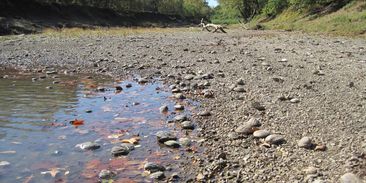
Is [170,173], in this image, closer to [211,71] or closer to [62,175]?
[62,175]

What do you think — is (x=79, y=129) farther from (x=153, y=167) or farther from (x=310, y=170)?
(x=310, y=170)

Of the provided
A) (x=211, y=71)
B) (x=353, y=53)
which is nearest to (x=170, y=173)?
(x=211, y=71)

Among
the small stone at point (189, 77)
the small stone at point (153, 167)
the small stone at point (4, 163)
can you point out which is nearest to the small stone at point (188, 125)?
the small stone at point (153, 167)

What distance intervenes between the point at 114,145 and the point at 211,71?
6223 millimetres

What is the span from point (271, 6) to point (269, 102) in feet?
155

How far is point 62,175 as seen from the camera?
477 cm

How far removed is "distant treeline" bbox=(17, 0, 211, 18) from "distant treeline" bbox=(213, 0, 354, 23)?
18260mm

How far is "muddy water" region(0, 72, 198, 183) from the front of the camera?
496 centimetres

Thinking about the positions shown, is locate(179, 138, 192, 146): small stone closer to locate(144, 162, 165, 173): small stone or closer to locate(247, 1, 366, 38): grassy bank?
locate(144, 162, 165, 173): small stone

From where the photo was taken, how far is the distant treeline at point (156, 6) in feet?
228

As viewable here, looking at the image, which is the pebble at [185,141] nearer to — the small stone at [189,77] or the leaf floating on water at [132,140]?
the leaf floating on water at [132,140]

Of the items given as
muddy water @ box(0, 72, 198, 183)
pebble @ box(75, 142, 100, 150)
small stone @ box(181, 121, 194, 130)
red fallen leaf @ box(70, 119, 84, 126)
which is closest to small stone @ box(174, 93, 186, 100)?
muddy water @ box(0, 72, 198, 183)

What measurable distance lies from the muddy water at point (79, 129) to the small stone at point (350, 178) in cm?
194

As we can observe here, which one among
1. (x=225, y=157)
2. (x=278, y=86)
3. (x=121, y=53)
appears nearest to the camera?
(x=225, y=157)
